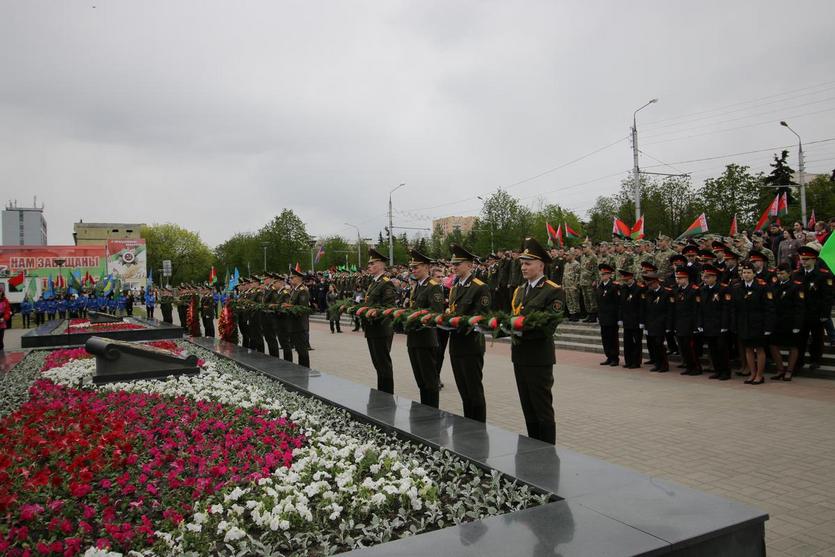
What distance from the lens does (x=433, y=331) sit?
23.9 ft

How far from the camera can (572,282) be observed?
54.3ft

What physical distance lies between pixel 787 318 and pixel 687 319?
1603 millimetres

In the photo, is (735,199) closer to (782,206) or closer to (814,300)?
(782,206)

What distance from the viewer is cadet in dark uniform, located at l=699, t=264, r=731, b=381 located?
9953 millimetres

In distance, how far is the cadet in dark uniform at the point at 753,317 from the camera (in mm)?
9375

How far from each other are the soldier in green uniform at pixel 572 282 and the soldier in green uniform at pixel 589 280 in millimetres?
237

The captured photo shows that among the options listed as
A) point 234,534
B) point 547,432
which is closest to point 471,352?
point 547,432

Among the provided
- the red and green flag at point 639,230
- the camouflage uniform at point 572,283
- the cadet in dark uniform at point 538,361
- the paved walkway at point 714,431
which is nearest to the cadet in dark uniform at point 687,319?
the paved walkway at point 714,431

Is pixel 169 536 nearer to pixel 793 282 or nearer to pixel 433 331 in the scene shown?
pixel 433 331

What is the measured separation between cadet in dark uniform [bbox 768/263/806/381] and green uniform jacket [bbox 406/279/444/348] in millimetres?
5809

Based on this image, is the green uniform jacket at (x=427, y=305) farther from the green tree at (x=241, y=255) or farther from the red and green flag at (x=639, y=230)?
the green tree at (x=241, y=255)

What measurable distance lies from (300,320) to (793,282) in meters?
8.36

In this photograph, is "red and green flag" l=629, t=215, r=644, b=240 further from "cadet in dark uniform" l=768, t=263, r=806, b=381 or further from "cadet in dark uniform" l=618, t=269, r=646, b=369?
"cadet in dark uniform" l=768, t=263, r=806, b=381

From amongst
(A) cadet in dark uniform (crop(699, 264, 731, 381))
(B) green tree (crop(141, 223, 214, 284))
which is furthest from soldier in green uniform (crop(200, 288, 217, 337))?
(B) green tree (crop(141, 223, 214, 284))
